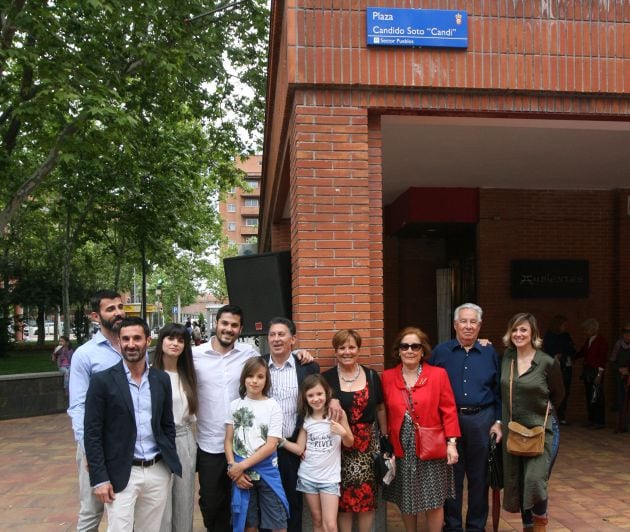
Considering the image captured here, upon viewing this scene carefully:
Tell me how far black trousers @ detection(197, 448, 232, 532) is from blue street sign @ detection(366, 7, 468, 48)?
336 cm

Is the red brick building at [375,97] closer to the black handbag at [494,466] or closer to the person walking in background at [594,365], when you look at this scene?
the black handbag at [494,466]

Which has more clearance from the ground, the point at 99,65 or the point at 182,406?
the point at 99,65

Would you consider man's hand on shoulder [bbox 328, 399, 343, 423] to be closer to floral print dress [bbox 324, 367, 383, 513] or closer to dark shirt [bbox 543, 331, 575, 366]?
floral print dress [bbox 324, 367, 383, 513]

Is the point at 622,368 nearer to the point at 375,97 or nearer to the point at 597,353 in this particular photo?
the point at 597,353

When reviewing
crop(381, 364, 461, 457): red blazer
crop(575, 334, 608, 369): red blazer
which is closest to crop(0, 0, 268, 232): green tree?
crop(381, 364, 461, 457): red blazer

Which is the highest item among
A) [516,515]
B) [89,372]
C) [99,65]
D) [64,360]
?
[99,65]

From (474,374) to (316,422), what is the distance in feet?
4.14

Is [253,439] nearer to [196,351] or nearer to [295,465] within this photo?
[295,465]

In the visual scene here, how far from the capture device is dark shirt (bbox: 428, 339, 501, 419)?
4703mm

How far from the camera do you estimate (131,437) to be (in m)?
3.72

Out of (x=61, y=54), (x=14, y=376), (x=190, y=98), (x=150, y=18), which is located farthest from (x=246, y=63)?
(x=14, y=376)

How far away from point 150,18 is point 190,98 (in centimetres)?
394

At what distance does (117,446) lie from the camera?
368cm

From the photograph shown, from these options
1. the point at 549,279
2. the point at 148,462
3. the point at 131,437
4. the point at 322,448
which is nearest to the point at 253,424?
the point at 322,448
